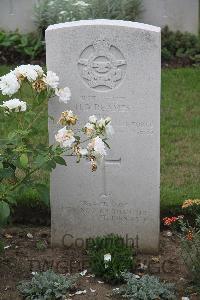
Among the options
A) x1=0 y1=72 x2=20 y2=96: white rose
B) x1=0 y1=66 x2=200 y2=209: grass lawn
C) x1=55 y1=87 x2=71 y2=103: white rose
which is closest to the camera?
x1=0 y1=72 x2=20 y2=96: white rose

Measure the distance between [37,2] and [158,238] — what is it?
6050 millimetres

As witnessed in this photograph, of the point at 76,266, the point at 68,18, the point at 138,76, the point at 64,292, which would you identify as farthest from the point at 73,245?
the point at 68,18

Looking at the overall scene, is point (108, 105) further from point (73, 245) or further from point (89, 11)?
point (89, 11)

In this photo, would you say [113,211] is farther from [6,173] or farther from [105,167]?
[6,173]

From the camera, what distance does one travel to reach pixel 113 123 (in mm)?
5367

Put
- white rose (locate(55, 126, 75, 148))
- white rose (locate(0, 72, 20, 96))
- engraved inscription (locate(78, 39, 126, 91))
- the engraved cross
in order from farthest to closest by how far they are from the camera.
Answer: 1. the engraved cross
2. engraved inscription (locate(78, 39, 126, 91))
3. white rose (locate(0, 72, 20, 96))
4. white rose (locate(55, 126, 75, 148))

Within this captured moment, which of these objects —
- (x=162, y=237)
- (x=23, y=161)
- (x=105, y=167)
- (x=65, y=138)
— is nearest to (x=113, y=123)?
(x=105, y=167)

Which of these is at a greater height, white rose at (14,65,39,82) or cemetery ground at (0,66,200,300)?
white rose at (14,65,39,82)

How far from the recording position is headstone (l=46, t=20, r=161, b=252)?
5.25 m

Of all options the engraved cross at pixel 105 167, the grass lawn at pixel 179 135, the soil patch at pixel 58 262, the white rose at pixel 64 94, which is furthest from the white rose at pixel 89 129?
the grass lawn at pixel 179 135

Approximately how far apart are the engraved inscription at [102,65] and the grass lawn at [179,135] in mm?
1152

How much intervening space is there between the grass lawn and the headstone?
56 cm

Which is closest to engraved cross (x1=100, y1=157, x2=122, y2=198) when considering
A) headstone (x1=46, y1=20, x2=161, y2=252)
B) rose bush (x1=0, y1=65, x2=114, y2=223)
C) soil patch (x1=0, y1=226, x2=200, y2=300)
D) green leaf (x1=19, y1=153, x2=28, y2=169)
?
headstone (x1=46, y1=20, x2=161, y2=252)

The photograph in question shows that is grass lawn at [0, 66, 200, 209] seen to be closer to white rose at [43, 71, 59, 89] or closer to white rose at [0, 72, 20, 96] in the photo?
white rose at [43, 71, 59, 89]
